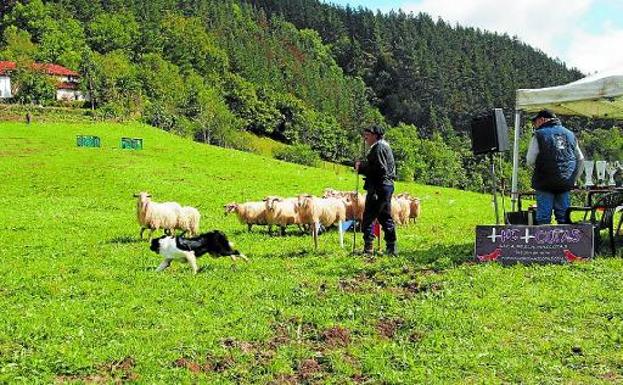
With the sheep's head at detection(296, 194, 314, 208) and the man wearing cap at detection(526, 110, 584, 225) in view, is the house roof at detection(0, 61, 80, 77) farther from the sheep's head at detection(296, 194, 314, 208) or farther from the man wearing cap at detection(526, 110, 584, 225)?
the man wearing cap at detection(526, 110, 584, 225)

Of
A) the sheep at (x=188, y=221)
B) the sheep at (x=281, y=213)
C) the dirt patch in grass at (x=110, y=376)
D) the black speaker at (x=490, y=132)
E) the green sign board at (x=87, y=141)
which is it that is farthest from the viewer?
the green sign board at (x=87, y=141)

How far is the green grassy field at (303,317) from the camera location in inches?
274

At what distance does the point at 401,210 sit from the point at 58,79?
349ft

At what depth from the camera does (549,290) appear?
31.7ft

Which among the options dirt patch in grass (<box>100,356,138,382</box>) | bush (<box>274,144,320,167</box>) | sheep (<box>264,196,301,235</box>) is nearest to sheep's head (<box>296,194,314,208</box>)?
sheep (<box>264,196,301,235</box>)

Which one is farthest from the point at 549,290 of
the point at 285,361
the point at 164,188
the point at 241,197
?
the point at 164,188

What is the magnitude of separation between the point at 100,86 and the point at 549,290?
359 ft

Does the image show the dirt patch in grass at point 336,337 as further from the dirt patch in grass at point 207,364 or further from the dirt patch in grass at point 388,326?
the dirt patch in grass at point 207,364

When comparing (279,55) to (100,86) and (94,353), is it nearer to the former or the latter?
(100,86)

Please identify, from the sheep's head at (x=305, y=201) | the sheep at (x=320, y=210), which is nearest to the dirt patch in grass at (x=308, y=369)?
the sheep at (x=320, y=210)

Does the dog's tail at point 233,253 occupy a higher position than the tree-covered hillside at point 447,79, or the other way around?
the tree-covered hillside at point 447,79

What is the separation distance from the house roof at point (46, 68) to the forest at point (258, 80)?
2.16 meters

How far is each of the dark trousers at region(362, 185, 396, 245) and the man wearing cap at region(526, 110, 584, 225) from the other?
2776 millimetres

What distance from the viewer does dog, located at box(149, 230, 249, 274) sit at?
38.8 feet
